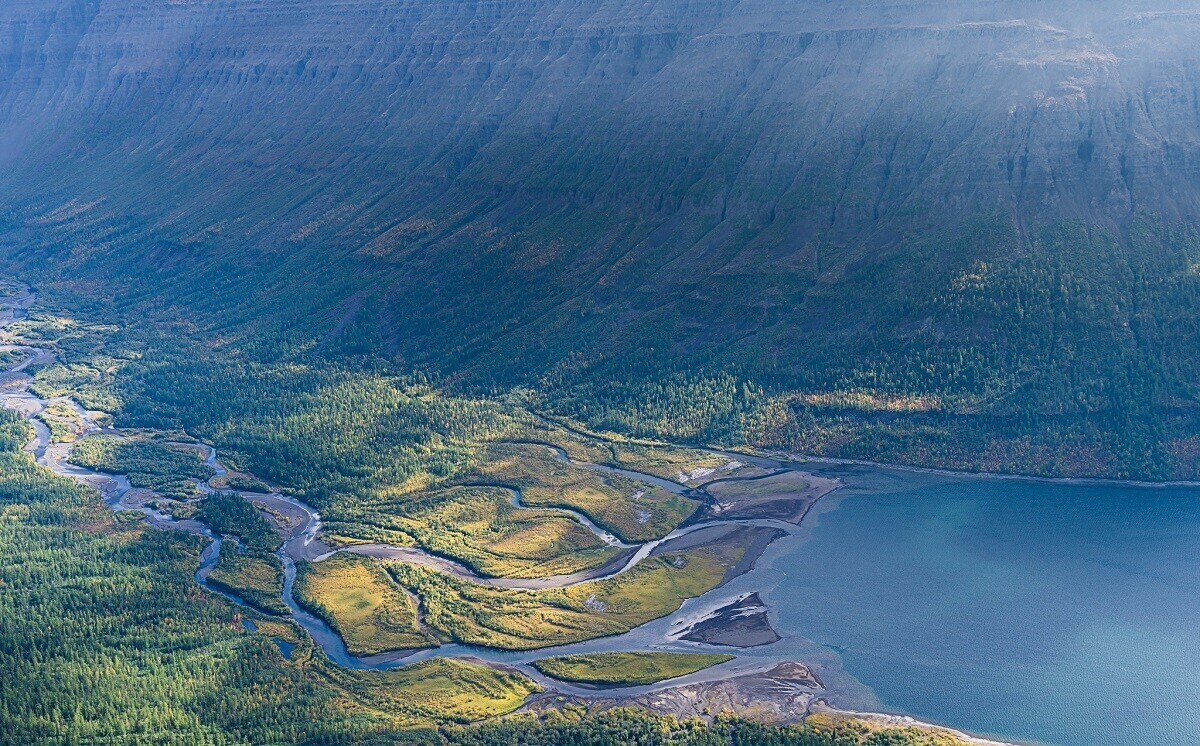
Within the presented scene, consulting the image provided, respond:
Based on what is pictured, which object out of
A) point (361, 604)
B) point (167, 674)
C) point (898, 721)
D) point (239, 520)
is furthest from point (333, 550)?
point (898, 721)

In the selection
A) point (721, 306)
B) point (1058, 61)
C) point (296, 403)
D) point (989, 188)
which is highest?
point (1058, 61)

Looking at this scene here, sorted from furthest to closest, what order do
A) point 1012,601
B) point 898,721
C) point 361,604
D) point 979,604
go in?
point 361,604
point 1012,601
point 979,604
point 898,721

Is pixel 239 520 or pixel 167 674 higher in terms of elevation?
pixel 167 674

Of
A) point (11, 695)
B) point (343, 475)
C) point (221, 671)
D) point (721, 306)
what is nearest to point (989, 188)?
point (721, 306)

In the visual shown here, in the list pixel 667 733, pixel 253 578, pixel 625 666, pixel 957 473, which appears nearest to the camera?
pixel 667 733

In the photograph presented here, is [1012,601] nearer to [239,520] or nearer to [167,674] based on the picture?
[167,674]

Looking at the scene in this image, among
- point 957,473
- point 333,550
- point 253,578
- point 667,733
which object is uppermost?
point 957,473

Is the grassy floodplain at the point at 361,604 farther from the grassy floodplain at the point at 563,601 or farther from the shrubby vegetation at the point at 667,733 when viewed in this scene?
the shrubby vegetation at the point at 667,733

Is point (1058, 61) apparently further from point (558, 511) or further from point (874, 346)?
point (558, 511)
